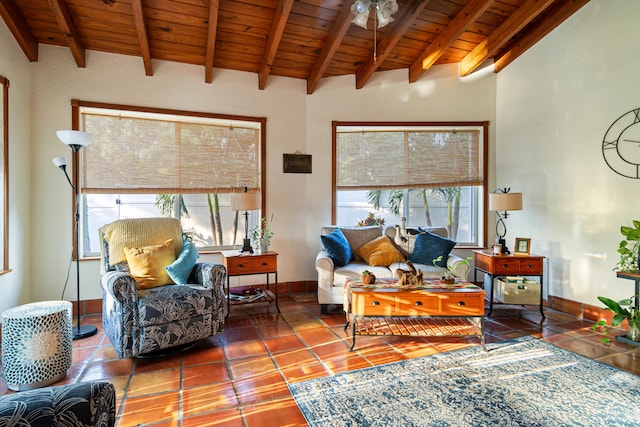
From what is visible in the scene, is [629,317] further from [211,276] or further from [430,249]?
[211,276]

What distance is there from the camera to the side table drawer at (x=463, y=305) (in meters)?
2.86

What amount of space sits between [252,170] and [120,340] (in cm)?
252

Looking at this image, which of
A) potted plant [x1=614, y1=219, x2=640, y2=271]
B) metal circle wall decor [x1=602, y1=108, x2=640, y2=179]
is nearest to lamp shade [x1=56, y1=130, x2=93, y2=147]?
potted plant [x1=614, y1=219, x2=640, y2=271]

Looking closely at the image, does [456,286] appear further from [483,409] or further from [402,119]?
[402,119]

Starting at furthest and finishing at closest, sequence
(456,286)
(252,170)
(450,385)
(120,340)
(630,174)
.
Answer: (252,170) < (630,174) < (456,286) < (120,340) < (450,385)

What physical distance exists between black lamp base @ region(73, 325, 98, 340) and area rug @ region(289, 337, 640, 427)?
6.88ft

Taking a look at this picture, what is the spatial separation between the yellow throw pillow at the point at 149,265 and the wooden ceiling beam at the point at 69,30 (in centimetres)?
206

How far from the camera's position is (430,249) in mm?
4016

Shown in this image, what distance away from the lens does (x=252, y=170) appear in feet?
14.9

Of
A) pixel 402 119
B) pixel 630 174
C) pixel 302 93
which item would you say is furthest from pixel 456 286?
pixel 302 93

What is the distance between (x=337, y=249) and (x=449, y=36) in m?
2.65

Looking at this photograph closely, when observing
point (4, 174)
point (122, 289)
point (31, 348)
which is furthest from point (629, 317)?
point (4, 174)

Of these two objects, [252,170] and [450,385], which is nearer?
[450,385]

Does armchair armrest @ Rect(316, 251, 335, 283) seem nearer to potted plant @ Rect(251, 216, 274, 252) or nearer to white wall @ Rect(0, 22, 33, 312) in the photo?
potted plant @ Rect(251, 216, 274, 252)
